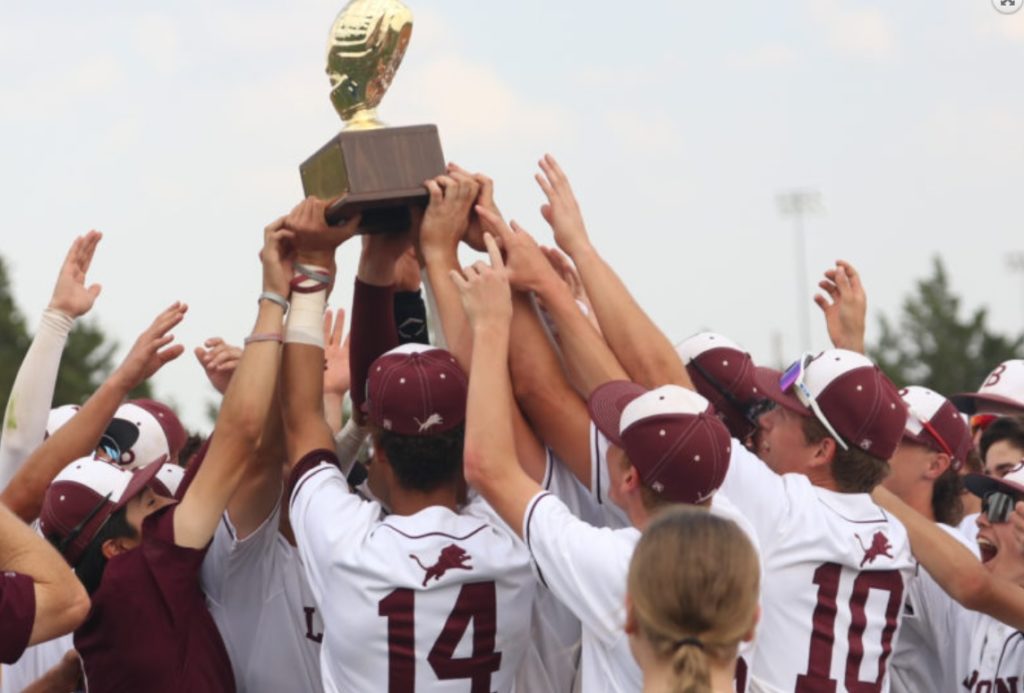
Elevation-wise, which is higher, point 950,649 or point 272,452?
point 272,452

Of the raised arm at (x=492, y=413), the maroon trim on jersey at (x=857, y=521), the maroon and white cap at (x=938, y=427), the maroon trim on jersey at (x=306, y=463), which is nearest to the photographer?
the raised arm at (x=492, y=413)

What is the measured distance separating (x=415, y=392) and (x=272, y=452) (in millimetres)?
724

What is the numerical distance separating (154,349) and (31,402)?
2.05ft

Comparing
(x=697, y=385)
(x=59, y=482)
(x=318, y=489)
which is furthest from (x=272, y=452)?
(x=697, y=385)

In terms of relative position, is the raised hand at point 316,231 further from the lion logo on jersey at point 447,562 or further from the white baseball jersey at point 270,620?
the lion logo on jersey at point 447,562

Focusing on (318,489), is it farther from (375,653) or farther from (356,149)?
(356,149)

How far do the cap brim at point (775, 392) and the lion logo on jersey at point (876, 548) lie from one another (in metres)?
0.48

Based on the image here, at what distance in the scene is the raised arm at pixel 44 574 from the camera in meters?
4.63

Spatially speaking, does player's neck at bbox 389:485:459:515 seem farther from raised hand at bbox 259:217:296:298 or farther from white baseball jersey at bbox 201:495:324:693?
raised hand at bbox 259:217:296:298

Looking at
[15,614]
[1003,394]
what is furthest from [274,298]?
[1003,394]

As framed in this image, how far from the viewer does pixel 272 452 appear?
18.2ft

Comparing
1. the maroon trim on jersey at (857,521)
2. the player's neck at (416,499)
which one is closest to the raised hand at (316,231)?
the player's neck at (416,499)

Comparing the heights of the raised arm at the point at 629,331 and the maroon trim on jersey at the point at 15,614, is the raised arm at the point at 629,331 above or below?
above

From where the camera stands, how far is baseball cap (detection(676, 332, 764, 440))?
6184 mm
